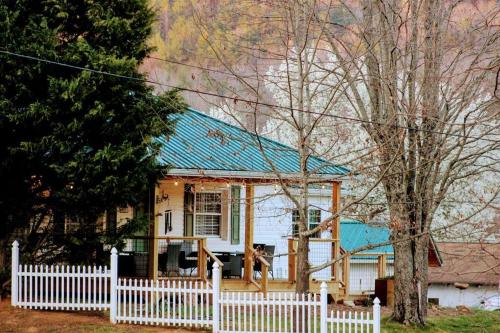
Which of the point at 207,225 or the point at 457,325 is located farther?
the point at 207,225

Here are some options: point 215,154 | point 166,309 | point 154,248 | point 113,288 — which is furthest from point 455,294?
point 113,288

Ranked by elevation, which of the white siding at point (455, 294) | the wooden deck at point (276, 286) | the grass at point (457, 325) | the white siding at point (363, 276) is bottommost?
the white siding at point (455, 294)

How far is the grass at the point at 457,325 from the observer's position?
20.2 m

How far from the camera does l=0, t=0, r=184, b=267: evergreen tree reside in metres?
17.1

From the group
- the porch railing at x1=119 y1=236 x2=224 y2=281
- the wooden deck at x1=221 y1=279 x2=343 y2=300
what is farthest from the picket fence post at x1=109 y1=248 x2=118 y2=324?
the wooden deck at x1=221 y1=279 x2=343 y2=300

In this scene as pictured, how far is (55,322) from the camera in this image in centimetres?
1684

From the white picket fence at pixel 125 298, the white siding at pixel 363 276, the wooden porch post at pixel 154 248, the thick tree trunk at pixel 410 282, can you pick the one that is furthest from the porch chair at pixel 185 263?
the white siding at pixel 363 276

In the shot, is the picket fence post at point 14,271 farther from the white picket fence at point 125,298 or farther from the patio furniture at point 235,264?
the patio furniture at point 235,264

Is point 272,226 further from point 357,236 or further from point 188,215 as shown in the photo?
point 357,236

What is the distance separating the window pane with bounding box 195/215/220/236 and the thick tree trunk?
245 inches

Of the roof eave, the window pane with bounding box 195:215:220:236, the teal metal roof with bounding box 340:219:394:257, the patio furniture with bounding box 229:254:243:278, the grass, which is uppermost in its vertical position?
the roof eave

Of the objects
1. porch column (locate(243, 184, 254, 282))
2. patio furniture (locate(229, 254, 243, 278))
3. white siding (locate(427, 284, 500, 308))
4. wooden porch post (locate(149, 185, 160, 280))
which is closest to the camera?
wooden porch post (locate(149, 185, 160, 280))

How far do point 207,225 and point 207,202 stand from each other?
0.87 meters

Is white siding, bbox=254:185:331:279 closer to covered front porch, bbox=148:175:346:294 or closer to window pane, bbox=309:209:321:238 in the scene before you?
covered front porch, bbox=148:175:346:294
